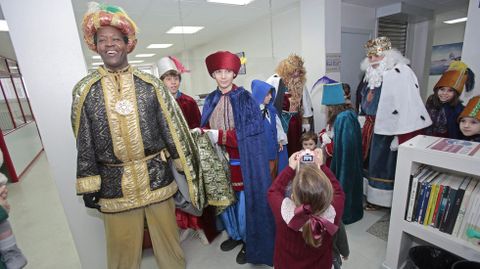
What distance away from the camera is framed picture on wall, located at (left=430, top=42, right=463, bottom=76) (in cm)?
570

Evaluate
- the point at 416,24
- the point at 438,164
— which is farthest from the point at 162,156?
the point at 416,24

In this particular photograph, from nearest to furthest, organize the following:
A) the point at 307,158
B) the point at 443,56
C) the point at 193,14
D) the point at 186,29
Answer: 1. the point at 307,158
2. the point at 193,14
3. the point at 186,29
4. the point at 443,56

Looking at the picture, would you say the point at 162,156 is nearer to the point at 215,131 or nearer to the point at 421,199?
the point at 215,131

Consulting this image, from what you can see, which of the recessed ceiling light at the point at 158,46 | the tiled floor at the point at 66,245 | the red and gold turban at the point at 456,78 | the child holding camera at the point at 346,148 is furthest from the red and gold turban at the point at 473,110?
the recessed ceiling light at the point at 158,46

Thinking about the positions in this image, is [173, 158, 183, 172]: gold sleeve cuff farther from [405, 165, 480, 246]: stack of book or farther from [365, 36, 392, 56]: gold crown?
[365, 36, 392, 56]: gold crown

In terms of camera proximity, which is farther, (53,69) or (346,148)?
(346,148)

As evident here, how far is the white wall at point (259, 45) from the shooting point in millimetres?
3467

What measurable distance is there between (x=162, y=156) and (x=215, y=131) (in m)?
0.36

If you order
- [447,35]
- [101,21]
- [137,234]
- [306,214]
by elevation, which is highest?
[447,35]

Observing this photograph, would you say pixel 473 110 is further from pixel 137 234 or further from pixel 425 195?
pixel 137 234

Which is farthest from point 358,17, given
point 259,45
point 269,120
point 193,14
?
point 269,120

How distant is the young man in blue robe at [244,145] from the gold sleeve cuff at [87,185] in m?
0.69

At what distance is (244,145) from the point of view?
1.46 meters

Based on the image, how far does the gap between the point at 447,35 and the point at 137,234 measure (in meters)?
8.22
